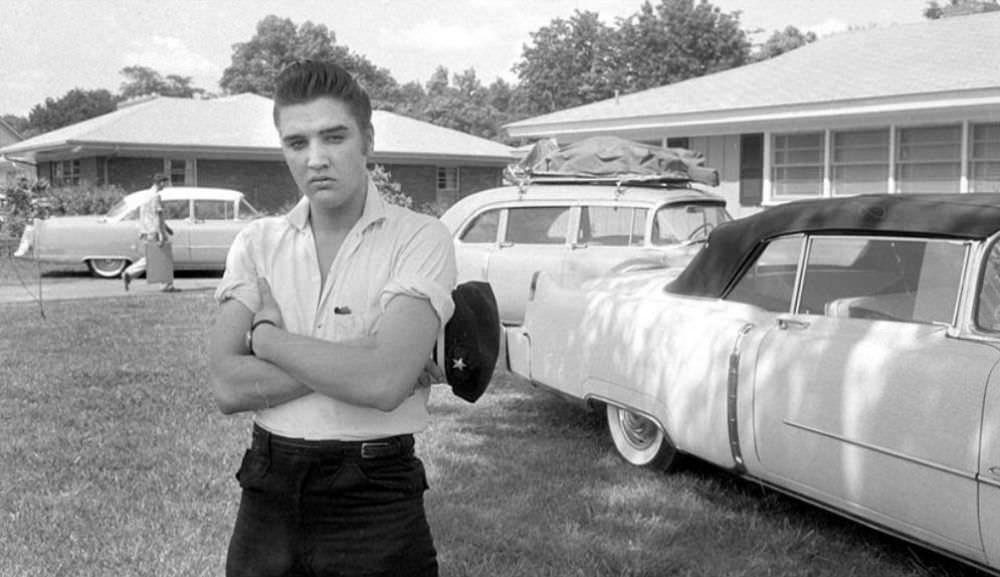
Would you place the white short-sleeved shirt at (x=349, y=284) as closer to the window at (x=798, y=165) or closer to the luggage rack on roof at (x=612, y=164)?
the luggage rack on roof at (x=612, y=164)

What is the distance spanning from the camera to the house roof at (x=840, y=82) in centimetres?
1577

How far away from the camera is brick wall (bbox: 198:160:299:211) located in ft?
95.0

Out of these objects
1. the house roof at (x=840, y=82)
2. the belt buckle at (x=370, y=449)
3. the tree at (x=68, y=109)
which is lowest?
the belt buckle at (x=370, y=449)

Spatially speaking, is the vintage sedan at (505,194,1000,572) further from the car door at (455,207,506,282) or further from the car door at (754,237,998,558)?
the car door at (455,207,506,282)

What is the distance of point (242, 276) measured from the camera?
8.23 feet

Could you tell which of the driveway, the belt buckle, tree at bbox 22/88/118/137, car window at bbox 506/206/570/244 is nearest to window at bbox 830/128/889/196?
car window at bbox 506/206/570/244

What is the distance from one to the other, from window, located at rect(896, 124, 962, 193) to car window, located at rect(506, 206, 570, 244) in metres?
8.10

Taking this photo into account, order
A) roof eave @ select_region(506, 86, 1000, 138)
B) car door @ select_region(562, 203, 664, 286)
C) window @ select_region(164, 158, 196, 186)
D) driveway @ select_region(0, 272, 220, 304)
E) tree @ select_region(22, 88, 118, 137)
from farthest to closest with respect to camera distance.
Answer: tree @ select_region(22, 88, 118, 137)
window @ select_region(164, 158, 196, 186)
driveway @ select_region(0, 272, 220, 304)
roof eave @ select_region(506, 86, 1000, 138)
car door @ select_region(562, 203, 664, 286)

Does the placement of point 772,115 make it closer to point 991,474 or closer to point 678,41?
point 991,474

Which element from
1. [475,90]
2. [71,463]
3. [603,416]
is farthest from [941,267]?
[475,90]

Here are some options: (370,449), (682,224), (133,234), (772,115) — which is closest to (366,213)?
(370,449)

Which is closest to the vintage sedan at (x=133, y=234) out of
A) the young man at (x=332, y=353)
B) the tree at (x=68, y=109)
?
the young man at (x=332, y=353)

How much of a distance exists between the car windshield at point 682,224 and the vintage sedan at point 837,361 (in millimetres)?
4561

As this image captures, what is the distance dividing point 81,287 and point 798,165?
1173cm
